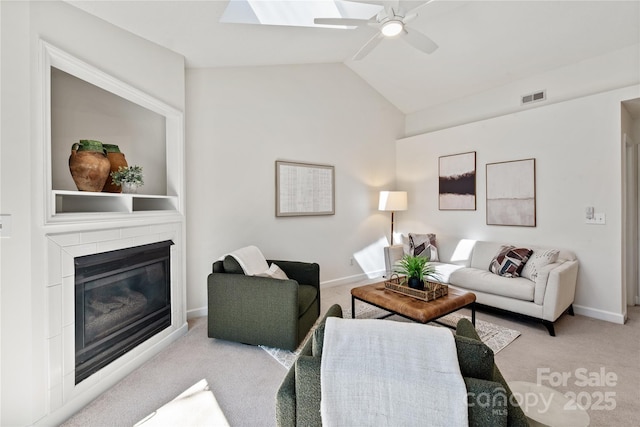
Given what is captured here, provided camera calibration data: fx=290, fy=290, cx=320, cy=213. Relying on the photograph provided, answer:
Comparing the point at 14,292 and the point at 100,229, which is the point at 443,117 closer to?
the point at 100,229

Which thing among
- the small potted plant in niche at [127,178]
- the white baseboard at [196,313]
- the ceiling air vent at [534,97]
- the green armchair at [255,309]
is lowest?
the white baseboard at [196,313]

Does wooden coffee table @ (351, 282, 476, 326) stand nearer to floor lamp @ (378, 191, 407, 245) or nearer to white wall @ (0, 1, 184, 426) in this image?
floor lamp @ (378, 191, 407, 245)

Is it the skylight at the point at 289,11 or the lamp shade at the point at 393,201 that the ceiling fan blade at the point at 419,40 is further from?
the lamp shade at the point at 393,201

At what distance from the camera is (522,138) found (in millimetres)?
3781

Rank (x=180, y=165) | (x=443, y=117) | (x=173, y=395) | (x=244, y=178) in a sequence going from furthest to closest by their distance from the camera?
(x=443, y=117) < (x=244, y=178) < (x=180, y=165) < (x=173, y=395)

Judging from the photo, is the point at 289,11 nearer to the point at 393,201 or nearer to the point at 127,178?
the point at 127,178

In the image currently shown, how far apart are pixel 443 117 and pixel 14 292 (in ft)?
17.7

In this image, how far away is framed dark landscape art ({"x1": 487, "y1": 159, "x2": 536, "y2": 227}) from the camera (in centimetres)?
371

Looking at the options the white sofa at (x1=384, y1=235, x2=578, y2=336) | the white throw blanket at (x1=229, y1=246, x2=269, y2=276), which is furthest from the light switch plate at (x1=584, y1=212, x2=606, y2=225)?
the white throw blanket at (x1=229, y1=246, x2=269, y2=276)

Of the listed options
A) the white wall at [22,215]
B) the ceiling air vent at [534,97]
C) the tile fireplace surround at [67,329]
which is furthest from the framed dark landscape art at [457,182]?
the white wall at [22,215]

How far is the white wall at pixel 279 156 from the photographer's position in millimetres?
3326

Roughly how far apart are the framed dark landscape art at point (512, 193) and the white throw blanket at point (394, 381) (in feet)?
11.4

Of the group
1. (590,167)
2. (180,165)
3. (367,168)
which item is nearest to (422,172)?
(367,168)

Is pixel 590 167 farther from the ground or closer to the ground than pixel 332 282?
farther from the ground
